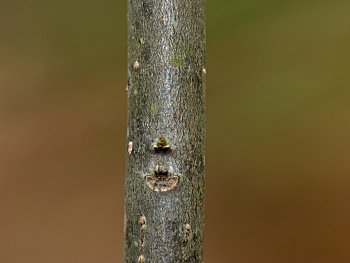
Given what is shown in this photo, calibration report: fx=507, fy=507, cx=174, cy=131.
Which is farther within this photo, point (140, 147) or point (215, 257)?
point (215, 257)

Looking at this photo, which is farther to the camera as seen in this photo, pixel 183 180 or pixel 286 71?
pixel 286 71

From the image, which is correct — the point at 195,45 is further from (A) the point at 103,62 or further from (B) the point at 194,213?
(A) the point at 103,62

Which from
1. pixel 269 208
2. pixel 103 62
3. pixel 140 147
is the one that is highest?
pixel 103 62

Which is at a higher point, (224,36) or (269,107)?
(224,36)

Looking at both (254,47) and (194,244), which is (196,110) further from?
(254,47)

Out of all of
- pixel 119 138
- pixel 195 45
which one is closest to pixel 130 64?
pixel 195 45

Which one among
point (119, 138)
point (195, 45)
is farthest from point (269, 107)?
point (195, 45)
